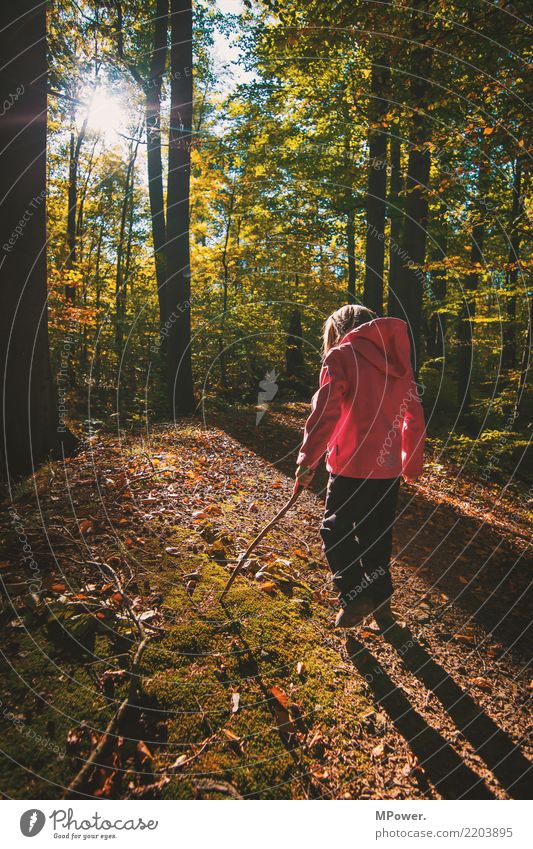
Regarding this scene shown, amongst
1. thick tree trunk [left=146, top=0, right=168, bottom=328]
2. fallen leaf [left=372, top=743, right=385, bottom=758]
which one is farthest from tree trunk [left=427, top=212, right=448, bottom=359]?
fallen leaf [left=372, top=743, right=385, bottom=758]

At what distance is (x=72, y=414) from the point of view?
990 cm

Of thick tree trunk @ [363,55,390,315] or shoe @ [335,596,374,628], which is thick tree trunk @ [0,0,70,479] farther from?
thick tree trunk @ [363,55,390,315]

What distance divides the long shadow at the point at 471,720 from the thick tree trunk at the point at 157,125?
32.6ft

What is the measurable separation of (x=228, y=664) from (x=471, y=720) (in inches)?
68.8

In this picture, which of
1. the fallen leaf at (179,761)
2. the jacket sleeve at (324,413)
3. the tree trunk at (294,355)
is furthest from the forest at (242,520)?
the tree trunk at (294,355)

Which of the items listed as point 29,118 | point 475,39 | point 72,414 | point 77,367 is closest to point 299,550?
point 29,118

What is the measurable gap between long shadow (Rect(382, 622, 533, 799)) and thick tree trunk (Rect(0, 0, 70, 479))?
461cm

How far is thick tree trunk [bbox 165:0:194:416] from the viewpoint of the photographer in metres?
9.38

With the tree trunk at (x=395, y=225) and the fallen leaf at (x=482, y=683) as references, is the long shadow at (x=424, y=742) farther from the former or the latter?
the tree trunk at (x=395, y=225)

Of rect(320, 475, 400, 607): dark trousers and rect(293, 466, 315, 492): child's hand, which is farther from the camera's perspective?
rect(320, 475, 400, 607): dark trousers

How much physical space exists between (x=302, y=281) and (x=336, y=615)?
56.5 ft
